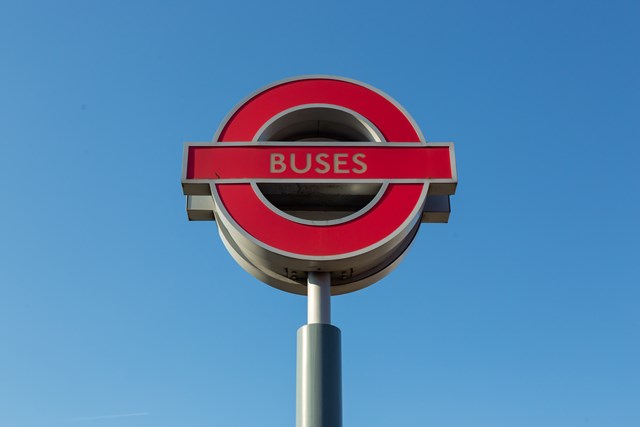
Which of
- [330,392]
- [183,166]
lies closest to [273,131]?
[183,166]

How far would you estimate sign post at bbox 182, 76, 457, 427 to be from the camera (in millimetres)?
9836

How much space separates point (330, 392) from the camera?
932 centimetres

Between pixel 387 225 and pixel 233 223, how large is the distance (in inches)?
81.3

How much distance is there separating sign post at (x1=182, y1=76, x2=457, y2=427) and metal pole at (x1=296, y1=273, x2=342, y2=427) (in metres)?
0.01

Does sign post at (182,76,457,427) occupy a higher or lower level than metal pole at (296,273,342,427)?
higher

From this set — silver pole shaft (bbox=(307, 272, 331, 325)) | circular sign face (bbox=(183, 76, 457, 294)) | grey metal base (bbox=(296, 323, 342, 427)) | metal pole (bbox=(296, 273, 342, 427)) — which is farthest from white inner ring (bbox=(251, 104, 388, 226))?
grey metal base (bbox=(296, 323, 342, 427))

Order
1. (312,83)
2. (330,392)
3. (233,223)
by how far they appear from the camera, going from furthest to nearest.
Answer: (312,83) → (233,223) → (330,392)

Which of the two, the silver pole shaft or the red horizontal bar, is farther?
the red horizontal bar

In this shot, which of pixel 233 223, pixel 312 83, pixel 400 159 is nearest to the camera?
pixel 233 223

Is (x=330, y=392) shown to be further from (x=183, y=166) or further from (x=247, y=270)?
(x=183, y=166)

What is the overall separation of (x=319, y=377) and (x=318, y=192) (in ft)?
8.92

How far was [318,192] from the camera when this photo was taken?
10.8 meters

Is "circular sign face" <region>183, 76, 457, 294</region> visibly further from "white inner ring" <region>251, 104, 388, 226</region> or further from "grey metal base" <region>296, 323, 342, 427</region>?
"grey metal base" <region>296, 323, 342, 427</region>

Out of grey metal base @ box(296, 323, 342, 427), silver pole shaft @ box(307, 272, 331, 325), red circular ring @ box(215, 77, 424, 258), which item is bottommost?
grey metal base @ box(296, 323, 342, 427)
